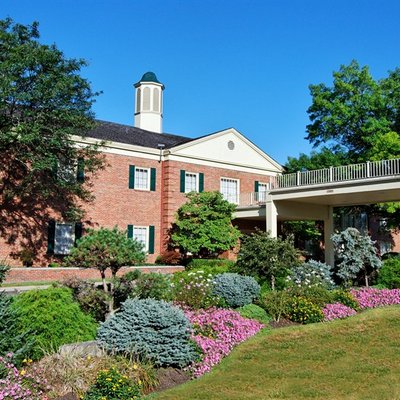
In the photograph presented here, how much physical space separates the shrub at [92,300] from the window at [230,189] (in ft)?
61.4

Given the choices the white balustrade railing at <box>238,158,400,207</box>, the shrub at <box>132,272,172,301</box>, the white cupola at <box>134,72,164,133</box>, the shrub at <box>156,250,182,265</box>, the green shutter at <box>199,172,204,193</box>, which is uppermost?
the white cupola at <box>134,72,164,133</box>

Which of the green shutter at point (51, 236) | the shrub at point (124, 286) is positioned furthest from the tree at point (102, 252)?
the green shutter at point (51, 236)

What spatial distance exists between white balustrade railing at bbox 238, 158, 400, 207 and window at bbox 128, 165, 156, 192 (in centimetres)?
655

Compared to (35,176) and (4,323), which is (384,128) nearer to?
(35,176)

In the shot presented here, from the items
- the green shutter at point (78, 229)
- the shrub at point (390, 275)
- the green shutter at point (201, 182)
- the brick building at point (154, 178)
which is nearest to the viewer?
the shrub at point (390, 275)

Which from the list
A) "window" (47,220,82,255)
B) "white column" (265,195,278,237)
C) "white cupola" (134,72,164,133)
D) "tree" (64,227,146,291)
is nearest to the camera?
"tree" (64,227,146,291)

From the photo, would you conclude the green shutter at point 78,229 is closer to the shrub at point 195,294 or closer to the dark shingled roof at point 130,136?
the dark shingled roof at point 130,136

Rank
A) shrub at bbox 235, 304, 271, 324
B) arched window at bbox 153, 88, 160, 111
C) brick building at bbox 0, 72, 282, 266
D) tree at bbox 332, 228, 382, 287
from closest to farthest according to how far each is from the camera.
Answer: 1. shrub at bbox 235, 304, 271, 324
2. tree at bbox 332, 228, 382, 287
3. brick building at bbox 0, 72, 282, 266
4. arched window at bbox 153, 88, 160, 111

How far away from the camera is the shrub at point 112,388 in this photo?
271 inches

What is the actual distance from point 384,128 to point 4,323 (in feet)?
81.8

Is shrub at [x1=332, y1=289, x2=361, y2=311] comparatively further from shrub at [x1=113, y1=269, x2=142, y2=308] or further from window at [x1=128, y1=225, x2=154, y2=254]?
window at [x1=128, y1=225, x2=154, y2=254]

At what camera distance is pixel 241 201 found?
97.6 ft

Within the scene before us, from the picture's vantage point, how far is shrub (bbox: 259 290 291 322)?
13125mm

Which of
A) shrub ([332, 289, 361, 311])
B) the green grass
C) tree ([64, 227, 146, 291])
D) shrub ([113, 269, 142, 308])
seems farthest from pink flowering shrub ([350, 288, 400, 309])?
tree ([64, 227, 146, 291])
